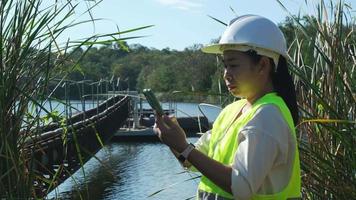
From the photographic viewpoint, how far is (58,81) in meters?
3.02

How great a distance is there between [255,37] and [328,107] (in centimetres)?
131

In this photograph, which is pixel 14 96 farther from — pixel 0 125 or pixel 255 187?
pixel 255 187

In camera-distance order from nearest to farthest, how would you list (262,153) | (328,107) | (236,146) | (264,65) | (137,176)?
(262,153)
(236,146)
(264,65)
(328,107)
(137,176)

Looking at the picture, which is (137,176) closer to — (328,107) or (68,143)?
(68,143)

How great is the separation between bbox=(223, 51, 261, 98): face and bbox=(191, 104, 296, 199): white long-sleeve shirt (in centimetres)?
13

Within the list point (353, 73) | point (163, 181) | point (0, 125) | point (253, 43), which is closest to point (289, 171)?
point (253, 43)

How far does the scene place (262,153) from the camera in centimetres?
204

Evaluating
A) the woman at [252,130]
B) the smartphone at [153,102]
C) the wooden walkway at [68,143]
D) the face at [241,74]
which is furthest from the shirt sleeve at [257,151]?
the wooden walkway at [68,143]

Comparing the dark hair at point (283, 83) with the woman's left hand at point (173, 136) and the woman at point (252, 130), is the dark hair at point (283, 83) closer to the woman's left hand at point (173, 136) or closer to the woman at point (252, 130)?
the woman at point (252, 130)

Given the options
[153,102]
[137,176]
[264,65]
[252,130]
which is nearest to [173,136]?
[153,102]

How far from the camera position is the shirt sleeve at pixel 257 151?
204cm

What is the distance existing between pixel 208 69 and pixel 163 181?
1439 cm

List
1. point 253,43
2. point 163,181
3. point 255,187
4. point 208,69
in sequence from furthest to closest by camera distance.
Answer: point 163,181 → point 208,69 → point 253,43 → point 255,187

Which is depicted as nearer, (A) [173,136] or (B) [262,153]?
(B) [262,153]
